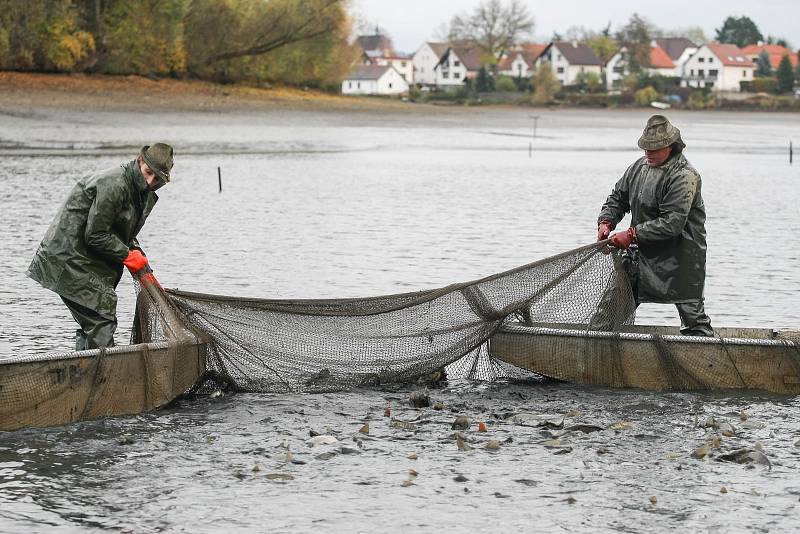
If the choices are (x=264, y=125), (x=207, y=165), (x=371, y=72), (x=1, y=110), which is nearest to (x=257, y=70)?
(x=264, y=125)

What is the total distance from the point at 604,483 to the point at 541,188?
2284 centimetres

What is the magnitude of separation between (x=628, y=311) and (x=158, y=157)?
12.2 ft

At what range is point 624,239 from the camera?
9.39 m

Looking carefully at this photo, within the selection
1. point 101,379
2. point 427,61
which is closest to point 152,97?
point 101,379

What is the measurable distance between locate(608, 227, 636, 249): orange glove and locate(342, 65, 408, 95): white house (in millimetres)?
147887

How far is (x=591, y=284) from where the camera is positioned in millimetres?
9562

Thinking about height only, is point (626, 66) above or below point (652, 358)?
above

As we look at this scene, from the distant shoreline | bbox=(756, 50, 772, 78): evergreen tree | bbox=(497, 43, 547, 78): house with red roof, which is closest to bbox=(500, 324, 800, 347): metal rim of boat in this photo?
the distant shoreline

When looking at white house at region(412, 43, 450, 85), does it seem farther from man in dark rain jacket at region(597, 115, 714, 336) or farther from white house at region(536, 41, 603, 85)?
man in dark rain jacket at region(597, 115, 714, 336)

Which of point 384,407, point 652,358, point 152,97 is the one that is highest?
point 152,97

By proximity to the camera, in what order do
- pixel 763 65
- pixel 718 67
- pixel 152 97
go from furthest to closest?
pixel 763 65, pixel 718 67, pixel 152 97

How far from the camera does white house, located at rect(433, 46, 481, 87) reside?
15700 cm

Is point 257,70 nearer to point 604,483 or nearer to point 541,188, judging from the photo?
point 541,188

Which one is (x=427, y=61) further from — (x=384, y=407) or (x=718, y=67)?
(x=384, y=407)
